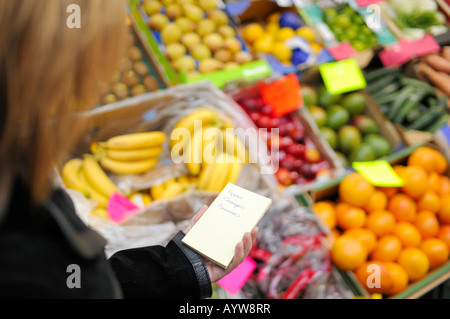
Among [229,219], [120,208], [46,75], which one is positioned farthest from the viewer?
[120,208]

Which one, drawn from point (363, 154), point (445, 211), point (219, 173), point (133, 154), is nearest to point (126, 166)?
point (133, 154)

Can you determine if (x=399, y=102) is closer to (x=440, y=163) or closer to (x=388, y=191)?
(x=440, y=163)

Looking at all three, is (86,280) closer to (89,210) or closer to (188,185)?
(89,210)

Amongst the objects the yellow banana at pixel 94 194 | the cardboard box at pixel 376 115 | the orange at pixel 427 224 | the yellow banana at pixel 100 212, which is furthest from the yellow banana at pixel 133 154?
the orange at pixel 427 224

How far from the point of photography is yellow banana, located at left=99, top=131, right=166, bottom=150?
158 centimetres

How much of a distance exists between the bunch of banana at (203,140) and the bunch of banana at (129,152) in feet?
0.31

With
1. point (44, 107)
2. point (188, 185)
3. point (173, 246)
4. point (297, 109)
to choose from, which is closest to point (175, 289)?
point (173, 246)

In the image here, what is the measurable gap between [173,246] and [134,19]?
71.1 inches

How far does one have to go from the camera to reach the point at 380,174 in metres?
1.65

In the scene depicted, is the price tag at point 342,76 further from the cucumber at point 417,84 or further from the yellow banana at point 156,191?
the yellow banana at point 156,191

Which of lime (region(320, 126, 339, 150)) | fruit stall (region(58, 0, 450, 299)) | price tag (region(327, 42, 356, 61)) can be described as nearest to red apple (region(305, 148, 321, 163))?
fruit stall (region(58, 0, 450, 299))

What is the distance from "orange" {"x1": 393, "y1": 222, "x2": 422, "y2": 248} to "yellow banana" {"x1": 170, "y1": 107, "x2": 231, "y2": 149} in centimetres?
86

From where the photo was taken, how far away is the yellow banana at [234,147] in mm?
1558

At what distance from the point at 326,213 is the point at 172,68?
1.23 metres
